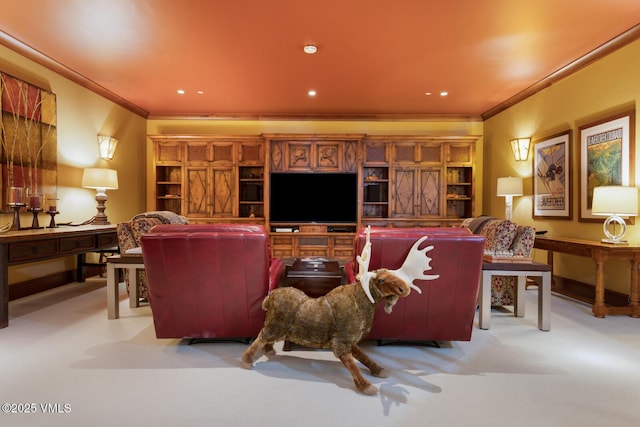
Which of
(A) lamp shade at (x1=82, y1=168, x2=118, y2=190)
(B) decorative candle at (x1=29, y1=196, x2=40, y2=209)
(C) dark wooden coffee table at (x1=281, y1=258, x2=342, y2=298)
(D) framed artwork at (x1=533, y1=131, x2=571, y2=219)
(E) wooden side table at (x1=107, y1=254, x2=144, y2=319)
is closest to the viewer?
(C) dark wooden coffee table at (x1=281, y1=258, x2=342, y2=298)

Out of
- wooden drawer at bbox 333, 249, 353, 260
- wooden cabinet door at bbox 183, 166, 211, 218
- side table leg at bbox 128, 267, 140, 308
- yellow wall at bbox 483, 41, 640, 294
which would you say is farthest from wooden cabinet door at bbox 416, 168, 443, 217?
side table leg at bbox 128, 267, 140, 308

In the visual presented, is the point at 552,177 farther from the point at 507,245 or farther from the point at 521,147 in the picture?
the point at 507,245

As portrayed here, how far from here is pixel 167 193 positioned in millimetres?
6340

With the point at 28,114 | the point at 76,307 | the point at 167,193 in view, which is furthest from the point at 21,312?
the point at 167,193

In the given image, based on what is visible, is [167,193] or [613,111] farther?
[167,193]

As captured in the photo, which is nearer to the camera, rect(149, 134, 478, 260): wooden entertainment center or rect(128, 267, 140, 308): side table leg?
rect(128, 267, 140, 308): side table leg

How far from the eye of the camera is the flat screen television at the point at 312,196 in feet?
19.7

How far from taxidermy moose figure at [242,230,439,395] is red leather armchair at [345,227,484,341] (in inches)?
6.0

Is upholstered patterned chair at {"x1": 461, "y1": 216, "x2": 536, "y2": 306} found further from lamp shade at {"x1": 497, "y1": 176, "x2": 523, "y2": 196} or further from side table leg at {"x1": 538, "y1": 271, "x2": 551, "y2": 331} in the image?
lamp shade at {"x1": 497, "y1": 176, "x2": 523, "y2": 196}

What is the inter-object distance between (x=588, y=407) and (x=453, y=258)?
0.94m

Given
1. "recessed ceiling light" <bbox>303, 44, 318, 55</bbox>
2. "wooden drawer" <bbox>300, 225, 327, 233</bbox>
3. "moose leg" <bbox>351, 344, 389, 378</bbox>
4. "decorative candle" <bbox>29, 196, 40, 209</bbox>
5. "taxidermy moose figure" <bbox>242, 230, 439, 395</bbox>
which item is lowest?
"moose leg" <bbox>351, 344, 389, 378</bbox>

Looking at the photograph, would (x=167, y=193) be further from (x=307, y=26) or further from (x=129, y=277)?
(x=307, y=26)

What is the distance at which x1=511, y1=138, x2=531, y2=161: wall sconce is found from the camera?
16.5ft

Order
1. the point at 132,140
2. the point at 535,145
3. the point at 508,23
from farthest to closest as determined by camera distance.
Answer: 1. the point at 132,140
2. the point at 535,145
3. the point at 508,23
